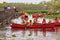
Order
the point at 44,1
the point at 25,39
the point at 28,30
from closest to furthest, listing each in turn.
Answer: the point at 25,39
the point at 28,30
the point at 44,1

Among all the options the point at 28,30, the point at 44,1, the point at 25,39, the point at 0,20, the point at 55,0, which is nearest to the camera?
the point at 25,39

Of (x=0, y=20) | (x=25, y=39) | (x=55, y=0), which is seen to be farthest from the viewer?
(x=55, y=0)

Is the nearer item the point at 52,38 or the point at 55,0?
the point at 52,38

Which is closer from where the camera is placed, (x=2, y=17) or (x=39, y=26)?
(x=39, y=26)

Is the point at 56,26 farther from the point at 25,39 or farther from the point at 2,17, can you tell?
the point at 25,39

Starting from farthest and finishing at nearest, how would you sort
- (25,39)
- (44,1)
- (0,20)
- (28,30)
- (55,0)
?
1. (44,1)
2. (55,0)
3. (0,20)
4. (28,30)
5. (25,39)

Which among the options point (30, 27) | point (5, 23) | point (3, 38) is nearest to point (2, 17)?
point (5, 23)

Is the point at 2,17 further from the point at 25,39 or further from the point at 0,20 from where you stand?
the point at 25,39

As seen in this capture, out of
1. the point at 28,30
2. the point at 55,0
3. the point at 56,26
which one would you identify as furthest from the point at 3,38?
the point at 55,0

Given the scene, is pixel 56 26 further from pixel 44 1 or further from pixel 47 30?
pixel 44 1

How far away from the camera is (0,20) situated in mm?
40750

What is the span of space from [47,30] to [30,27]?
212cm

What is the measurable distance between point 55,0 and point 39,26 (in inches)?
2147

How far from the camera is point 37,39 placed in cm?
2934
